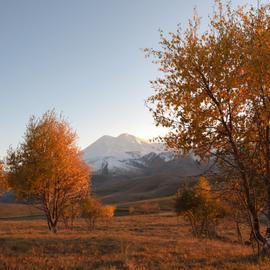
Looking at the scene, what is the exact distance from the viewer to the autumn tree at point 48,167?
32031 mm

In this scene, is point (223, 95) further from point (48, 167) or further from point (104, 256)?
point (48, 167)

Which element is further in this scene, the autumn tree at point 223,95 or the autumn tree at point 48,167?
the autumn tree at point 48,167

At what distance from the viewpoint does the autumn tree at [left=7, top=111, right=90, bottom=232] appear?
32.0 meters

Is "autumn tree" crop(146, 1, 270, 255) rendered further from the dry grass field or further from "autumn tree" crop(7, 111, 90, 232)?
"autumn tree" crop(7, 111, 90, 232)

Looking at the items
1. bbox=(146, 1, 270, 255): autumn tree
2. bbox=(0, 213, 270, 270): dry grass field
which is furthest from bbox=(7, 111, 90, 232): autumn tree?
bbox=(146, 1, 270, 255): autumn tree

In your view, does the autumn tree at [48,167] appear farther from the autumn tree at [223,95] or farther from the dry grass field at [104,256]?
the autumn tree at [223,95]

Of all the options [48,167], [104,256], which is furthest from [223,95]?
[48,167]

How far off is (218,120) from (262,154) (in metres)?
3.57

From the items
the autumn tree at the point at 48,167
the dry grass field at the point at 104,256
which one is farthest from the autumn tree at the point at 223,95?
the autumn tree at the point at 48,167

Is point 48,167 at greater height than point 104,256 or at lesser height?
greater

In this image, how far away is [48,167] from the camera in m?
31.6

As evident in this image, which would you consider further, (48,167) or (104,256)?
(48,167)

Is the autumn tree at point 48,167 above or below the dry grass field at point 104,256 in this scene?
above

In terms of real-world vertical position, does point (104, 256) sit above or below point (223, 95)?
below
